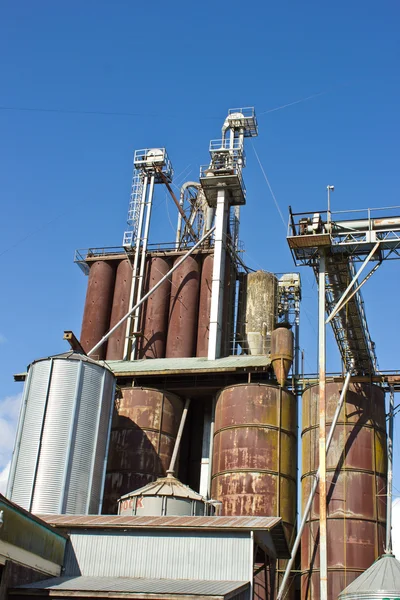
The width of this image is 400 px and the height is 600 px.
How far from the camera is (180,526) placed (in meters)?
22.2

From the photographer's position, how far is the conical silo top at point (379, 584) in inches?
760

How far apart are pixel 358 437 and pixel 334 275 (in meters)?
7.57

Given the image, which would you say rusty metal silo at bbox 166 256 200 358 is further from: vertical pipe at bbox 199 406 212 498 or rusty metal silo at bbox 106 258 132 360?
vertical pipe at bbox 199 406 212 498

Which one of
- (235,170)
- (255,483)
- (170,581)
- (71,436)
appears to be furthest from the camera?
(235,170)

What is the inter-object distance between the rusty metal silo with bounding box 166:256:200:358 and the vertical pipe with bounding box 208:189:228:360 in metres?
3.26

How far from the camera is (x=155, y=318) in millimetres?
45156

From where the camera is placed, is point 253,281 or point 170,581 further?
point 253,281

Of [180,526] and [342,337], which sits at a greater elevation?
[342,337]

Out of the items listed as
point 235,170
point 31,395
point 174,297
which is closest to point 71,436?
point 31,395

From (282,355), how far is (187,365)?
5.44 meters

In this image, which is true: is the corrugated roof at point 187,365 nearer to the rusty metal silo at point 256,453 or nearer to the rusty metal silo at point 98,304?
the rusty metal silo at point 256,453

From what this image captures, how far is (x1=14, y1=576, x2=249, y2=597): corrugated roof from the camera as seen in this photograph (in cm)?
1989

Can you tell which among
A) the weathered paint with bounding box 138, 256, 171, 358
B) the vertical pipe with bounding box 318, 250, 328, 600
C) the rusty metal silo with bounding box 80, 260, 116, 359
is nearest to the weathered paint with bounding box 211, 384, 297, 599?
the vertical pipe with bounding box 318, 250, 328, 600

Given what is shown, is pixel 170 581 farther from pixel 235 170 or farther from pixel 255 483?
pixel 235 170
